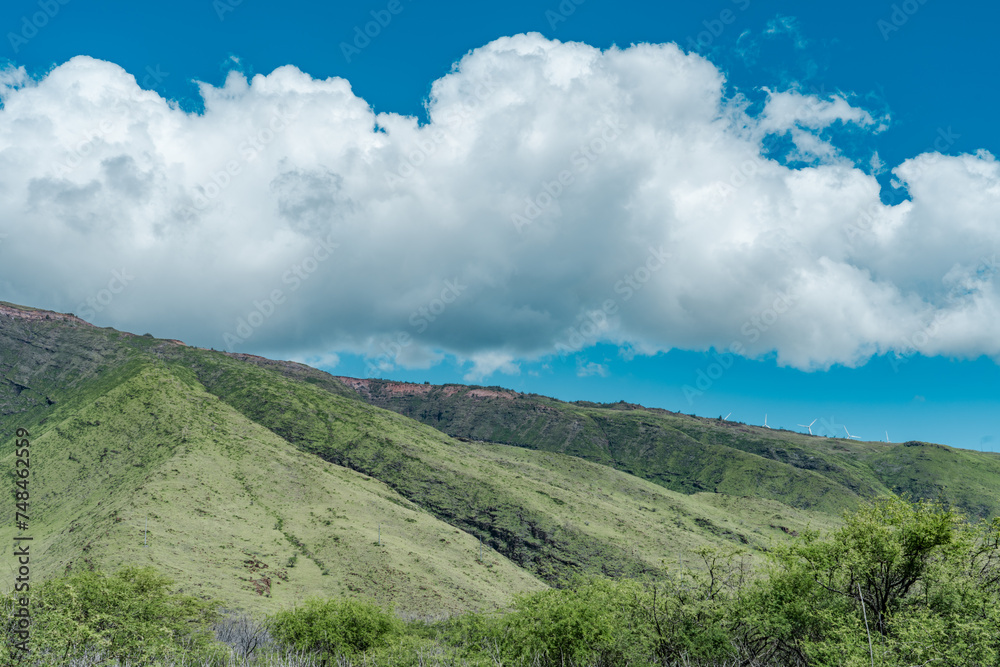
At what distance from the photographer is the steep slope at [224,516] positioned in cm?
8956

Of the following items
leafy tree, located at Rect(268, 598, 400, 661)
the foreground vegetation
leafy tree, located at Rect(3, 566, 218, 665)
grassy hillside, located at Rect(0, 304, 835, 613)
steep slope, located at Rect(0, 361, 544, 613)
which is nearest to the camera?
the foreground vegetation

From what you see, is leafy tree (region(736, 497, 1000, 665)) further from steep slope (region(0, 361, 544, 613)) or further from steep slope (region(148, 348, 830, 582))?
steep slope (region(148, 348, 830, 582))

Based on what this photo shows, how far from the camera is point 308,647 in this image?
5359 cm

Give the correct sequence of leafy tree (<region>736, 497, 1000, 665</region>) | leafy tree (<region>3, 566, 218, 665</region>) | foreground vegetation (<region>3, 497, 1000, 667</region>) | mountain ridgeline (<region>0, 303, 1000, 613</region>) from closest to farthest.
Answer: leafy tree (<region>736, 497, 1000, 665</region>) → foreground vegetation (<region>3, 497, 1000, 667</region>) → leafy tree (<region>3, 566, 218, 665</region>) → mountain ridgeline (<region>0, 303, 1000, 613</region>)

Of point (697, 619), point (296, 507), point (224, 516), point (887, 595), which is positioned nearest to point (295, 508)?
point (296, 507)

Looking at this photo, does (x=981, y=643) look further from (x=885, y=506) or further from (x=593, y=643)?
(x=593, y=643)

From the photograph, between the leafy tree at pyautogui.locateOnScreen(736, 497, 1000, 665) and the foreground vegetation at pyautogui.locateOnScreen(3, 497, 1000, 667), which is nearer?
the leafy tree at pyautogui.locateOnScreen(736, 497, 1000, 665)

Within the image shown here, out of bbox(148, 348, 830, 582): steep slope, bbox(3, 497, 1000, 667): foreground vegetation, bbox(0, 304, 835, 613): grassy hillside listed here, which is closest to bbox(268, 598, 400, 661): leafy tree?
bbox(3, 497, 1000, 667): foreground vegetation

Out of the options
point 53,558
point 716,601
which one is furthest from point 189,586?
point 716,601

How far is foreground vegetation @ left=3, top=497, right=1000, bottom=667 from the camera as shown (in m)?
30.6

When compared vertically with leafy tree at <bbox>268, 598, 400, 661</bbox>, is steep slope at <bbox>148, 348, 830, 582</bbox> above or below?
above

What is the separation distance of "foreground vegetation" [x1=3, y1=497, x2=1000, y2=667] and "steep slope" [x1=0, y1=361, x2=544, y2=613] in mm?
28167

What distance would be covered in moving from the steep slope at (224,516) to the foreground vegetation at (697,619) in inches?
1109

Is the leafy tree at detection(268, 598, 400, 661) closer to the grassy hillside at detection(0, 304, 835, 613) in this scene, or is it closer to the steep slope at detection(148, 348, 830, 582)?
the grassy hillside at detection(0, 304, 835, 613)
